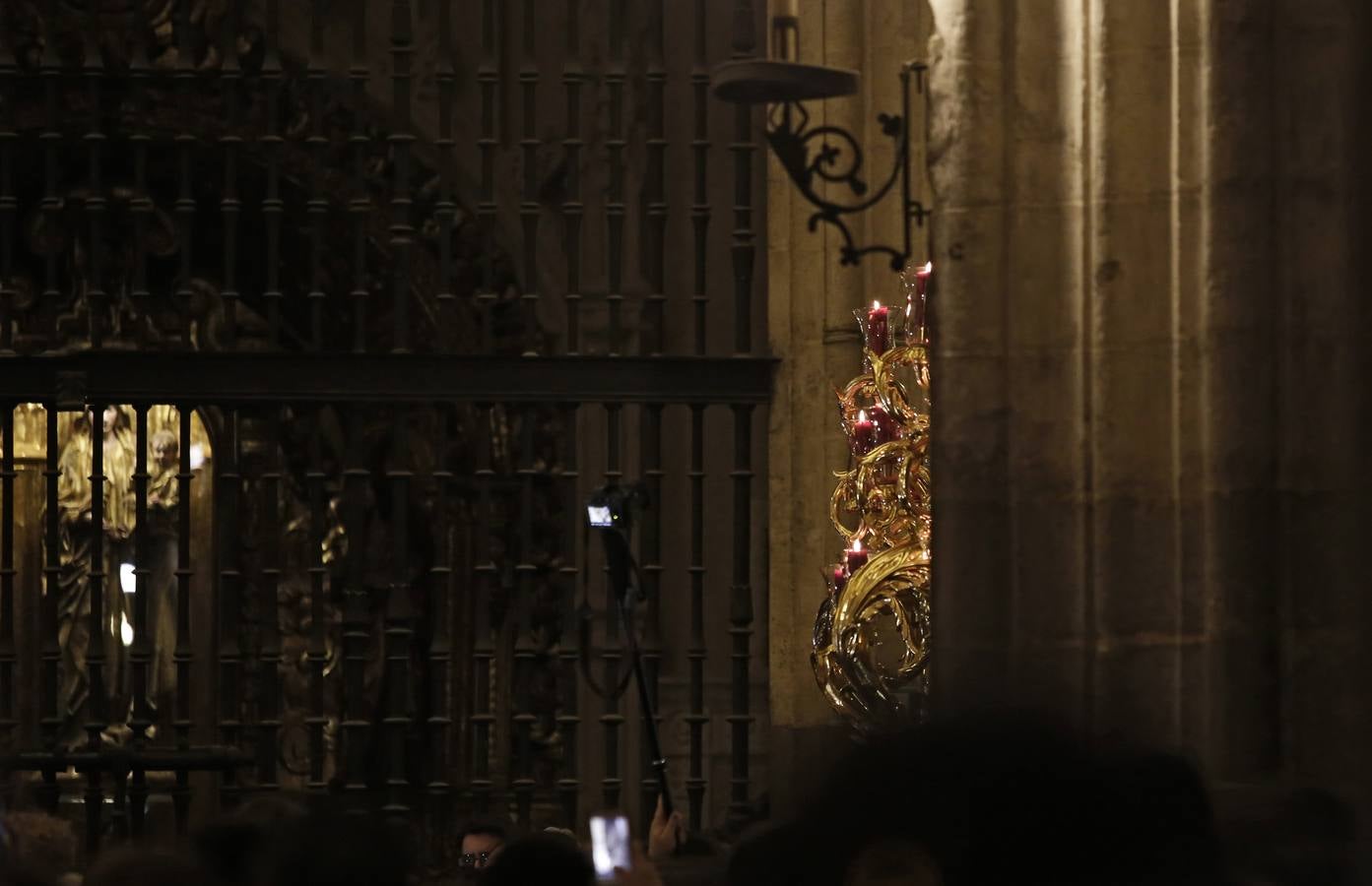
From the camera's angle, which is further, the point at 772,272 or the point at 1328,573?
the point at 772,272

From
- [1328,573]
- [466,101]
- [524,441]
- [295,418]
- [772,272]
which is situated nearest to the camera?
[1328,573]

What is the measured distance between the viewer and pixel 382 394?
7.13m

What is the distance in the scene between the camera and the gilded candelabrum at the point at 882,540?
6441 millimetres

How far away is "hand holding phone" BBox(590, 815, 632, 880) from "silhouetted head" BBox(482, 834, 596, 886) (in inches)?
17.0

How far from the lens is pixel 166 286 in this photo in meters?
11.3

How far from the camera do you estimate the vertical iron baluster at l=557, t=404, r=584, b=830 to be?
718 cm

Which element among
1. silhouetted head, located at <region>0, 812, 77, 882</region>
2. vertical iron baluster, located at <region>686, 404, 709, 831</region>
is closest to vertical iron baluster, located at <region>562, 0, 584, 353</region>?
vertical iron baluster, located at <region>686, 404, 709, 831</region>

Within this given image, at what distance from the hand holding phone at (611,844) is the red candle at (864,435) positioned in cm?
255

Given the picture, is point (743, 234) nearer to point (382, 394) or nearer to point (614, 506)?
point (614, 506)

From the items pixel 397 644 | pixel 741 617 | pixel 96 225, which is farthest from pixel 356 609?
pixel 96 225

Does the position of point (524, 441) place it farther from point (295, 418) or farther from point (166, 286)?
point (166, 286)

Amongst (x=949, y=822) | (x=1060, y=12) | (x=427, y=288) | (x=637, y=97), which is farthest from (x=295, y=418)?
(x=949, y=822)

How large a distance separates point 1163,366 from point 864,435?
4.60ft

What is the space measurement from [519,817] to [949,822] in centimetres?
465
